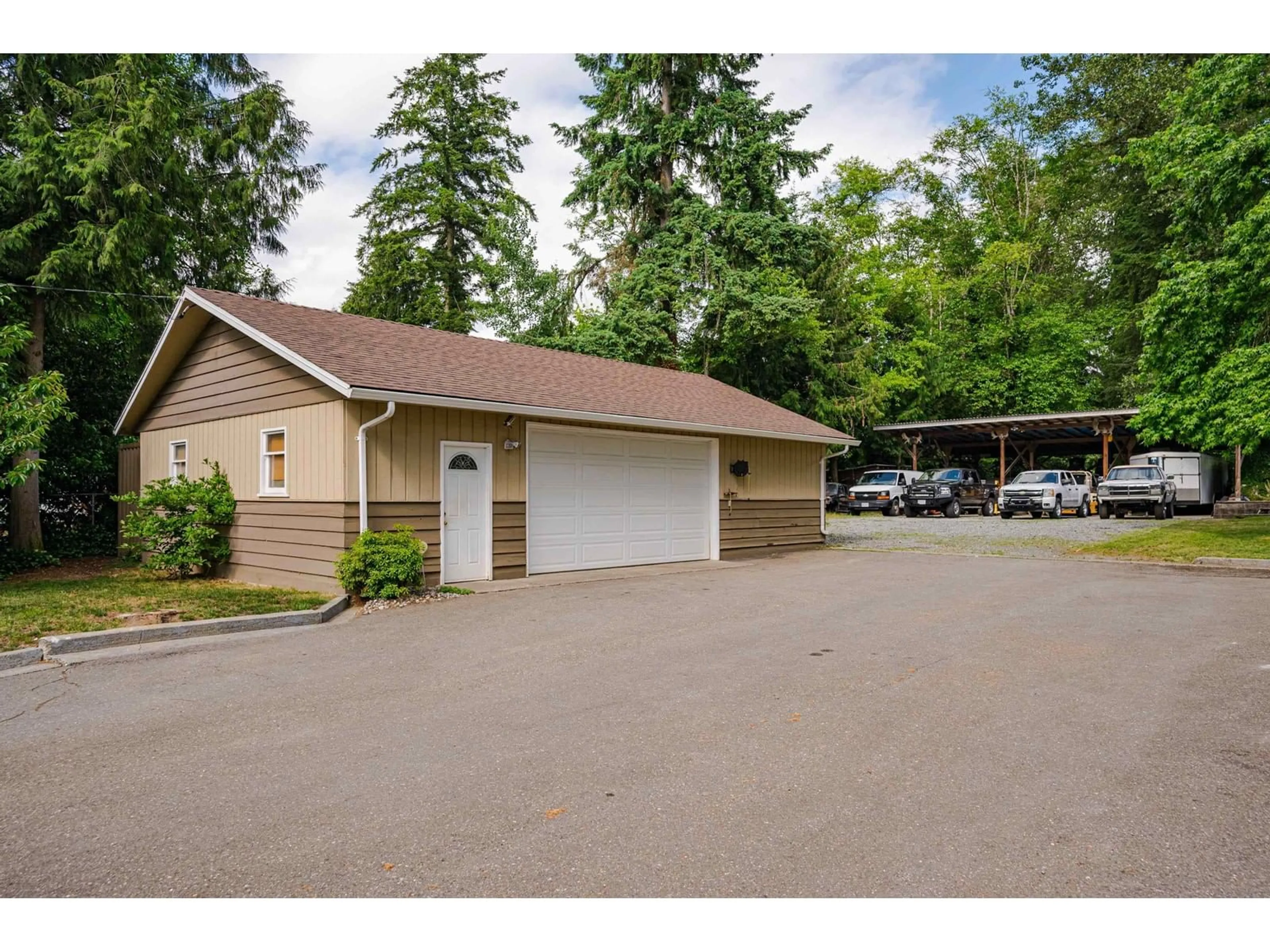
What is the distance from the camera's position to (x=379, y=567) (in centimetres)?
954

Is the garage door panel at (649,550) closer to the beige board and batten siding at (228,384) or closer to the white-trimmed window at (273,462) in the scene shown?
the white-trimmed window at (273,462)

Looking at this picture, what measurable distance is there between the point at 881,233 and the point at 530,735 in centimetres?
4126

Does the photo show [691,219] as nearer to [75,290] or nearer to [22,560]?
[75,290]

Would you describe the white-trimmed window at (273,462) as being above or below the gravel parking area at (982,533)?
above

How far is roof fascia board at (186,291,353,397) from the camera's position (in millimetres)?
9648

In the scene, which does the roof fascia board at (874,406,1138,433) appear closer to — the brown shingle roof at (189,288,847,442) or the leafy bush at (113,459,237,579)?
the brown shingle roof at (189,288,847,442)

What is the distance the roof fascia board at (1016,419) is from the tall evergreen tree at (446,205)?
1630 centimetres

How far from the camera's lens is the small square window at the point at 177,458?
45.9ft

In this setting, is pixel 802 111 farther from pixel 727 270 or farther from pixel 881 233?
pixel 881 233

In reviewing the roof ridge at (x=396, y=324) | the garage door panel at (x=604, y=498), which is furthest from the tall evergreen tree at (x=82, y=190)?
the garage door panel at (x=604, y=498)

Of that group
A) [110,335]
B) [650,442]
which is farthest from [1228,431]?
[110,335]

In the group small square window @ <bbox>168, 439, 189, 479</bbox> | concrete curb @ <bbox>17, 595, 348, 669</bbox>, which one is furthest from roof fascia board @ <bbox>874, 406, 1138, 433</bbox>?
A: small square window @ <bbox>168, 439, 189, 479</bbox>

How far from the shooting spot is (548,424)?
12.5 metres

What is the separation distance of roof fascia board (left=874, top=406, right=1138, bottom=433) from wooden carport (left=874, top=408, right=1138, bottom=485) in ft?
0.09
